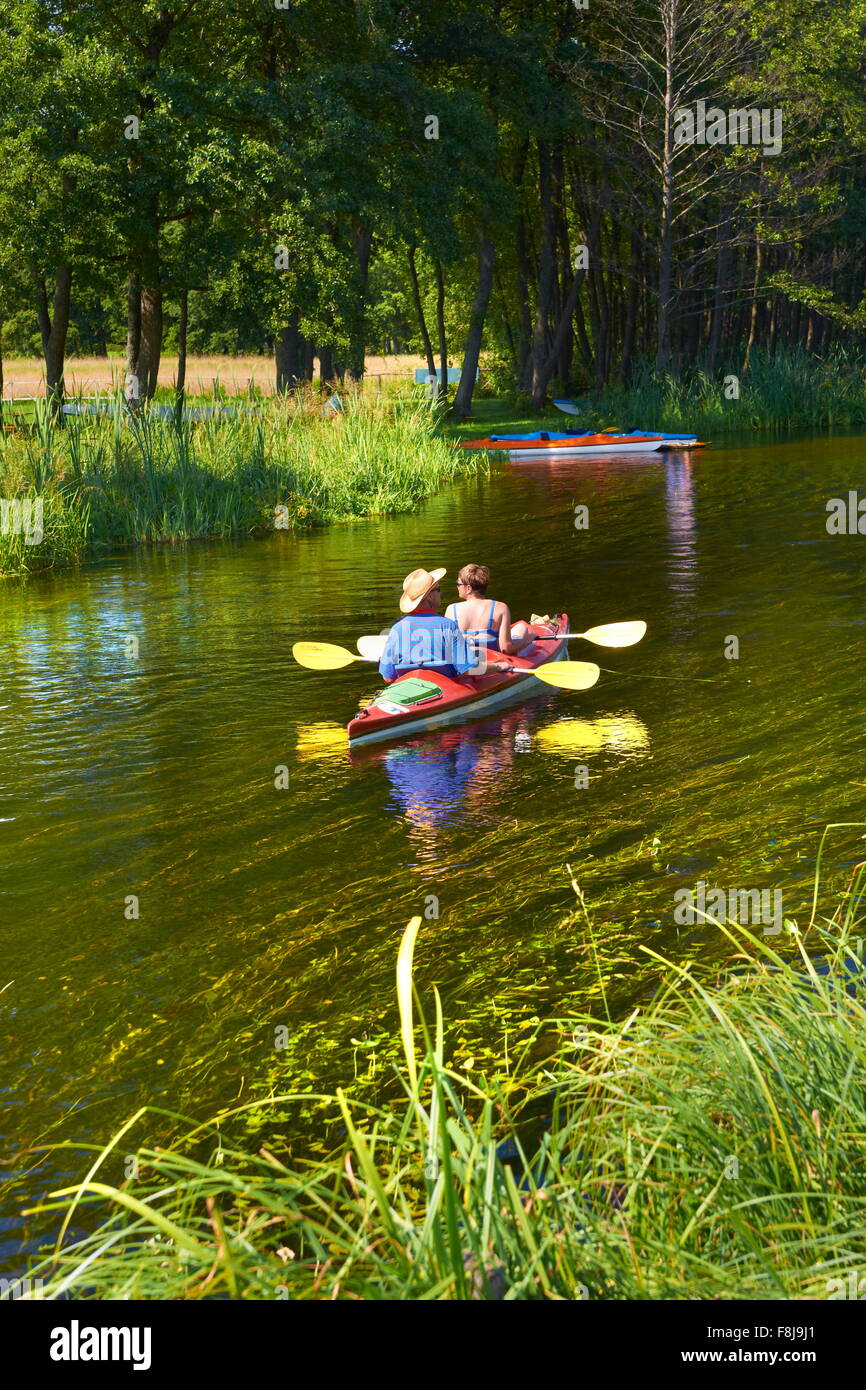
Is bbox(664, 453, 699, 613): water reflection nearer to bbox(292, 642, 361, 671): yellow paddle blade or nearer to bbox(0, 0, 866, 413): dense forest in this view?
bbox(292, 642, 361, 671): yellow paddle blade

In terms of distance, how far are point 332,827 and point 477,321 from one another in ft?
108

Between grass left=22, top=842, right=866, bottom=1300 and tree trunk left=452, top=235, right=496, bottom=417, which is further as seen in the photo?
tree trunk left=452, top=235, right=496, bottom=417

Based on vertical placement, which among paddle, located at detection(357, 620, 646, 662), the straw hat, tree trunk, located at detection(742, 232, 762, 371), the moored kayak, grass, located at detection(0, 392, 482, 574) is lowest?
paddle, located at detection(357, 620, 646, 662)

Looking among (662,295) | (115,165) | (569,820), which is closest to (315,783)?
(569,820)

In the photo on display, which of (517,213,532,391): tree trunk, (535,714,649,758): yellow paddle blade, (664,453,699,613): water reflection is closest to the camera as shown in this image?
(535,714,649,758): yellow paddle blade

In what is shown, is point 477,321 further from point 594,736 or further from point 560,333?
point 594,736

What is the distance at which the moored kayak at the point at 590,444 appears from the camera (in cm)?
3098

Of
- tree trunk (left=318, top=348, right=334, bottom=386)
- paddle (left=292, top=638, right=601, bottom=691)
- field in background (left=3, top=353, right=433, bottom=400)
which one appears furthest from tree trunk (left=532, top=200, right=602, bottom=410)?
paddle (left=292, top=638, right=601, bottom=691)

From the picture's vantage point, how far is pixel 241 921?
6.72 m

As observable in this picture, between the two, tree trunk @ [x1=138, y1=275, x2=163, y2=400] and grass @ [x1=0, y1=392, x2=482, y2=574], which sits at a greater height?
tree trunk @ [x1=138, y1=275, x2=163, y2=400]

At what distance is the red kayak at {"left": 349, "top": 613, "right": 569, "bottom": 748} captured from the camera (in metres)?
9.83

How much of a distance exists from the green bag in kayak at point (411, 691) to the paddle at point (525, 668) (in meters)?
0.98

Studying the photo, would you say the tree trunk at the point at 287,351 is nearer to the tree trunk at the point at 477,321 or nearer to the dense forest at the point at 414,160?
the dense forest at the point at 414,160
